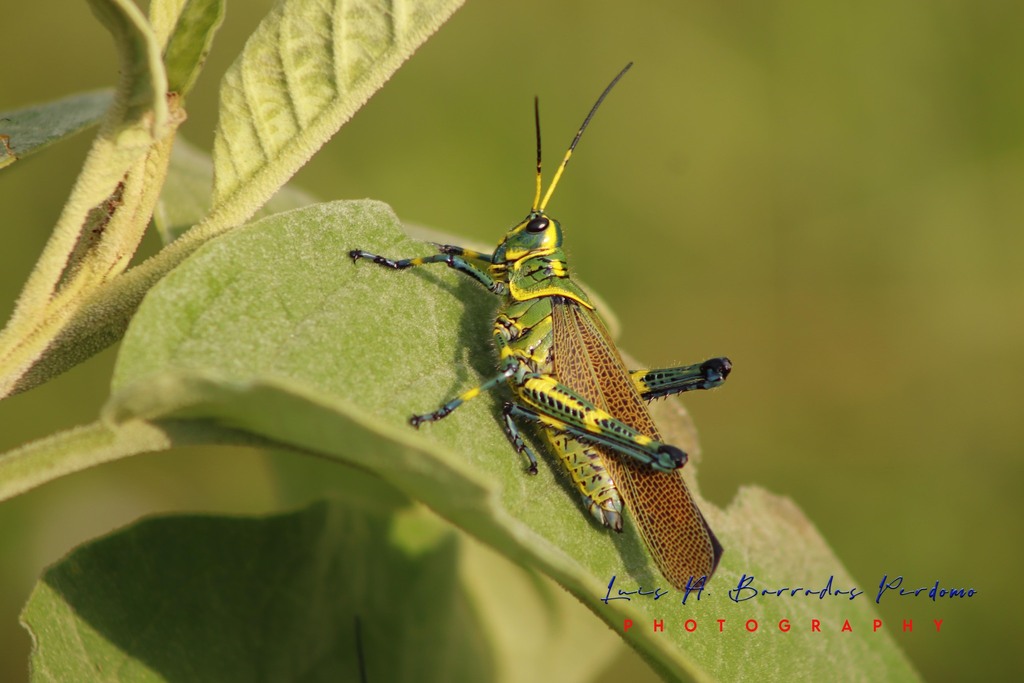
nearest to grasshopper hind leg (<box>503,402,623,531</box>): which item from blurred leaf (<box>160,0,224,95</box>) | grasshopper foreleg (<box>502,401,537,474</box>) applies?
grasshopper foreleg (<box>502,401,537,474</box>)

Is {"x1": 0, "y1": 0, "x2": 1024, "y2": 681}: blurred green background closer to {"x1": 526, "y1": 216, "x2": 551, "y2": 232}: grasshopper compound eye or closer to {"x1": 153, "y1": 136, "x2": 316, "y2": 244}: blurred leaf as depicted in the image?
{"x1": 526, "y1": 216, "x2": 551, "y2": 232}: grasshopper compound eye

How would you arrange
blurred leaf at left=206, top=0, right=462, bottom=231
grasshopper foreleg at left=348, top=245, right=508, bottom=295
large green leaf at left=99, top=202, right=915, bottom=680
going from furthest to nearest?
grasshopper foreleg at left=348, top=245, right=508, bottom=295, blurred leaf at left=206, top=0, right=462, bottom=231, large green leaf at left=99, top=202, right=915, bottom=680

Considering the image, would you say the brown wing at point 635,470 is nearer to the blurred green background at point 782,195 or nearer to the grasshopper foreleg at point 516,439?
the grasshopper foreleg at point 516,439

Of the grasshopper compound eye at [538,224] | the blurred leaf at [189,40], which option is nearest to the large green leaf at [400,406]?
the blurred leaf at [189,40]

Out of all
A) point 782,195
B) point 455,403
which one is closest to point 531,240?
point 455,403

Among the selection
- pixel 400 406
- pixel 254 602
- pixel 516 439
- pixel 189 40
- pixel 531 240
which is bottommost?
pixel 254 602

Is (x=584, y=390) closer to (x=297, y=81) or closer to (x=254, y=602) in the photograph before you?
(x=254, y=602)
